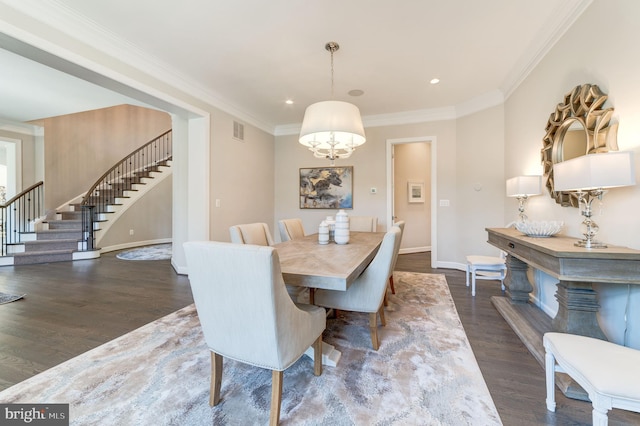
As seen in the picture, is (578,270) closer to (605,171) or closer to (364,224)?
(605,171)

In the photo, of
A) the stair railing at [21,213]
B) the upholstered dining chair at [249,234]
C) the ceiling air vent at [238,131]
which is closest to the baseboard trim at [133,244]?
the stair railing at [21,213]

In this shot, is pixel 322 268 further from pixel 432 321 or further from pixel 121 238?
pixel 121 238

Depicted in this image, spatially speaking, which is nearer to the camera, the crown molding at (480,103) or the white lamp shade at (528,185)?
the white lamp shade at (528,185)

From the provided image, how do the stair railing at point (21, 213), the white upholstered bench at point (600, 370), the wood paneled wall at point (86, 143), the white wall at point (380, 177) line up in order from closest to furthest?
the white upholstered bench at point (600, 370), the white wall at point (380, 177), the stair railing at point (21, 213), the wood paneled wall at point (86, 143)

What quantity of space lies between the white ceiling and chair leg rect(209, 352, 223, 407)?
261 cm

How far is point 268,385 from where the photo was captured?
1.64 metres

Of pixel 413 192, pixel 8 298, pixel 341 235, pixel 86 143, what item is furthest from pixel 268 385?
pixel 86 143

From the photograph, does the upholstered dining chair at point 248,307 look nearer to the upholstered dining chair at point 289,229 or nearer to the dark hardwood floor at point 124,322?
the dark hardwood floor at point 124,322

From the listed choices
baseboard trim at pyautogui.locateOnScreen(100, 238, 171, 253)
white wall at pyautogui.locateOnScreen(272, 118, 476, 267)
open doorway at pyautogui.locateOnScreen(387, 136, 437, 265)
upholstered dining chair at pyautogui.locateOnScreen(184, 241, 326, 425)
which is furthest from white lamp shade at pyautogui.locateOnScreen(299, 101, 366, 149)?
baseboard trim at pyautogui.locateOnScreen(100, 238, 171, 253)

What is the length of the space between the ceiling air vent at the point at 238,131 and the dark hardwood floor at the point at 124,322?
2.38 metres

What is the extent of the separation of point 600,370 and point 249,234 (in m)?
2.49

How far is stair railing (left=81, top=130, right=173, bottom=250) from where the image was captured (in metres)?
5.57

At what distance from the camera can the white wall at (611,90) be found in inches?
66.1

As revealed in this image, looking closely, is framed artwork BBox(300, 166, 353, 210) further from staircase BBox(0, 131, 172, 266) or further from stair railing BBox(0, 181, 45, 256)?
stair railing BBox(0, 181, 45, 256)
